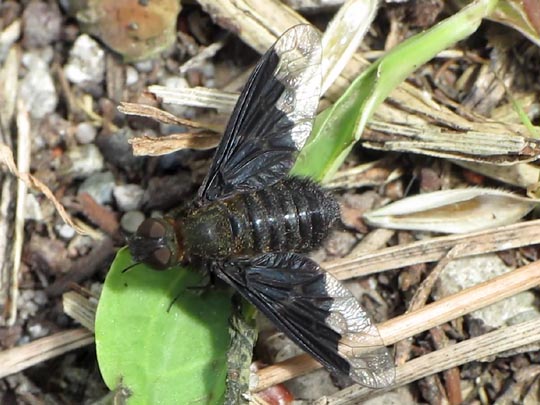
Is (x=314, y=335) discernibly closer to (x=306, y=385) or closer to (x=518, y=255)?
(x=306, y=385)

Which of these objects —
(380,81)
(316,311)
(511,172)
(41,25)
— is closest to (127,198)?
(41,25)

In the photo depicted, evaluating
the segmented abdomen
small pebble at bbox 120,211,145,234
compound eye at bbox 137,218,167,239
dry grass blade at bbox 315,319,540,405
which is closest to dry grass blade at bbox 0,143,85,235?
small pebble at bbox 120,211,145,234

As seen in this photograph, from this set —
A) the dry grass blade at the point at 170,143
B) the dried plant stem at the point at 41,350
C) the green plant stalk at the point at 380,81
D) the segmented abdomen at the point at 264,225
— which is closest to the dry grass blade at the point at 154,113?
the dry grass blade at the point at 170,143

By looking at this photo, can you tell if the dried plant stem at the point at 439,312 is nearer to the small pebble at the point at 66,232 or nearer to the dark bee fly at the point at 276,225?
the dark bee fly at the point at 276,225

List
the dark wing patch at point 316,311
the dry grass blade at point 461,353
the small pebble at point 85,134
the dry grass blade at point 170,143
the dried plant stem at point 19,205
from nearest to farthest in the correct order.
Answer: the dark wing patch at point 316,311
the dry grass blade at point 461,353
the dry grass blade at point 170,143
the dried plant stem at point 19,205
the small pebble at point 85,134

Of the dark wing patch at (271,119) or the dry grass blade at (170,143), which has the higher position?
the dark wing patch at (271,119)
